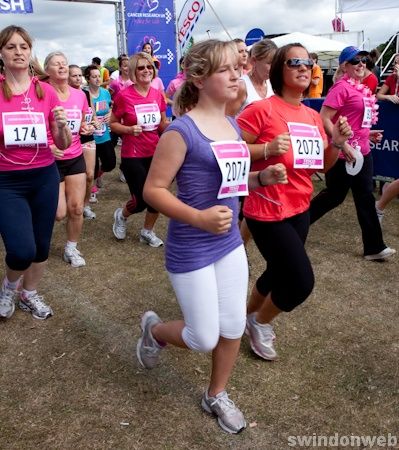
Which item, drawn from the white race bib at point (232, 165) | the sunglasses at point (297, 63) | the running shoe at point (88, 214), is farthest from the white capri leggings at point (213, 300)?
the running shoe at point (88, 214)

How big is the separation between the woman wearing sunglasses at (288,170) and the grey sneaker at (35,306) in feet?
5.55

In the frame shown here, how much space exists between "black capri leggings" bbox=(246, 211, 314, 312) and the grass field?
508 mm

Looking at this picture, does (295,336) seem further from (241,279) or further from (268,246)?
(241,279)

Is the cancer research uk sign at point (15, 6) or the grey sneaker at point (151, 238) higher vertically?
the cancer research uk sign at point (15, 6)

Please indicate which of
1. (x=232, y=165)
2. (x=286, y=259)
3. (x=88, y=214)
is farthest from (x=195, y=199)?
(x=88, y=214)

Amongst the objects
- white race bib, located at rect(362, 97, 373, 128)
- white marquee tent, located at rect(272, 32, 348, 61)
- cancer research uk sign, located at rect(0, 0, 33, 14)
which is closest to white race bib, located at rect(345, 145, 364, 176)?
white race bib, located at rect(362, 97, 373, 128)

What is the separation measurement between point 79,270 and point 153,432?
2.43 meters

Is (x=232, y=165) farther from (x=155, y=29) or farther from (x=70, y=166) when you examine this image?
(x=155, y=29)

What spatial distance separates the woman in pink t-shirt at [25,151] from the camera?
309 centimetres

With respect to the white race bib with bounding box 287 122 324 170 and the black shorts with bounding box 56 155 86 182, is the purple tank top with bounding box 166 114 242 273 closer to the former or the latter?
the white race bib with bounding box 287 122 324 170

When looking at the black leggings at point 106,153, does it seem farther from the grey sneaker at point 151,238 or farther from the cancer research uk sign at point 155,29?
the cancer research uk sign at point 155,29

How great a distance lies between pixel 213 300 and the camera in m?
2.17

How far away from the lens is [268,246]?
2.70m

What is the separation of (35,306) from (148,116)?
2.22 m
